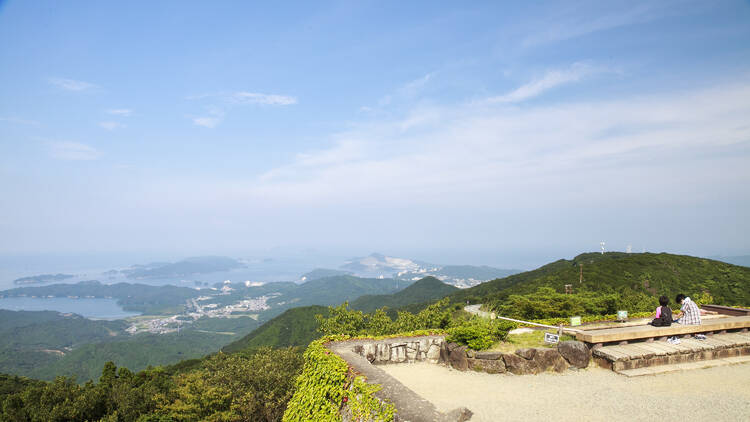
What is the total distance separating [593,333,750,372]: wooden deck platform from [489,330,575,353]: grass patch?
111cm

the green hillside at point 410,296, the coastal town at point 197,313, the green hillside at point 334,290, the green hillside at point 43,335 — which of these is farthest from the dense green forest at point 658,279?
the coastal town at point 197,313

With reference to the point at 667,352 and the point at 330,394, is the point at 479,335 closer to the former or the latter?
the point at 330,394

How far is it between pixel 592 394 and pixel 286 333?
69.3 meters

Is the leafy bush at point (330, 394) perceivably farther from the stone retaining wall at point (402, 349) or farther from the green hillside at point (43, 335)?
the green hillside at point (43, 335)

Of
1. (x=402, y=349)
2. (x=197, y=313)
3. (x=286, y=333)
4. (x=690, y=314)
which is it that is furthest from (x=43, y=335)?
(x=690, y=314)

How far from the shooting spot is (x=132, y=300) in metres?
198

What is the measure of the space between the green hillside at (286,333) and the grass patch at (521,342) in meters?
55.3

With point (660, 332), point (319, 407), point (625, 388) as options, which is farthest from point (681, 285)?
point (319, 407)

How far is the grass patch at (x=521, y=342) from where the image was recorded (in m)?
8.84

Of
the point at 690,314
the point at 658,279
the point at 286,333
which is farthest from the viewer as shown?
the point at 286,333

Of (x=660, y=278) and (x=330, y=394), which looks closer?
(x=330, y=394)

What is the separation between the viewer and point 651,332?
8.97m

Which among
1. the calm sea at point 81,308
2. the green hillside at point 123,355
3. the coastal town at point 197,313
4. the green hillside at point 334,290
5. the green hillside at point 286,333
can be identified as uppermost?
the green hillside at point 286,333

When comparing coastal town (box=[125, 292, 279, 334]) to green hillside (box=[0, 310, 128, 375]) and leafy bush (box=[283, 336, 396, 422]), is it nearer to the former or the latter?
green hillside (box=[0, 310, 128, 375])
